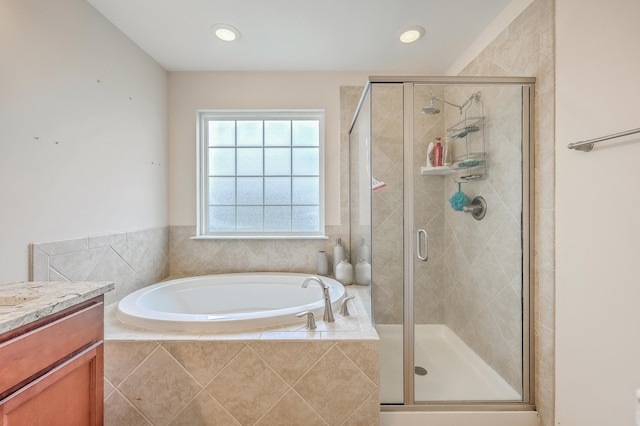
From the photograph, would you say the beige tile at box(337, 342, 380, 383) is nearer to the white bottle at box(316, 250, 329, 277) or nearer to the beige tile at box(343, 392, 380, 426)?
the beige tile at box(343, 392, 380, 426)

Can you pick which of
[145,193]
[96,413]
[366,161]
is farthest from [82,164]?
[366,161]

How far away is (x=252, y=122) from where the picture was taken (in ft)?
8.13

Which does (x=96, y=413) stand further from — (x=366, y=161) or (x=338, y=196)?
(x=338, y=196)

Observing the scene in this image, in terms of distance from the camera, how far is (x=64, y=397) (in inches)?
32.0

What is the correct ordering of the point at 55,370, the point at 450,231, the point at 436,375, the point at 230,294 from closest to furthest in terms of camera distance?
the point at 55,370 → the point at 436,375 → the point at 450,231 → the point at 230,294

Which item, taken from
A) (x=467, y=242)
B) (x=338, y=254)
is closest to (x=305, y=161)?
(x=338, y=254)

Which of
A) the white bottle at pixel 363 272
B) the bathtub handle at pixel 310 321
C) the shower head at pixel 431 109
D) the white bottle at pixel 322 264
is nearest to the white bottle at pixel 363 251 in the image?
the white bottle at pixel 363 272

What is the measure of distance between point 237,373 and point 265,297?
3.08 ft

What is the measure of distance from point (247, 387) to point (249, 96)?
7.06 ft

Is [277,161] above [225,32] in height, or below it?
below

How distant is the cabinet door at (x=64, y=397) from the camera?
685 mm

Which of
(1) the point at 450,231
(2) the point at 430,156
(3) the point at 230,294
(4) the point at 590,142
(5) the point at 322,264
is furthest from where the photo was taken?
(5) the point at 322,264

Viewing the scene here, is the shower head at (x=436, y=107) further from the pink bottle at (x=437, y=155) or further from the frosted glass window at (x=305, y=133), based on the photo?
the frosted glass window at (x=305, y=133)

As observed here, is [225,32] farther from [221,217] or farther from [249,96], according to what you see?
[221,217]
